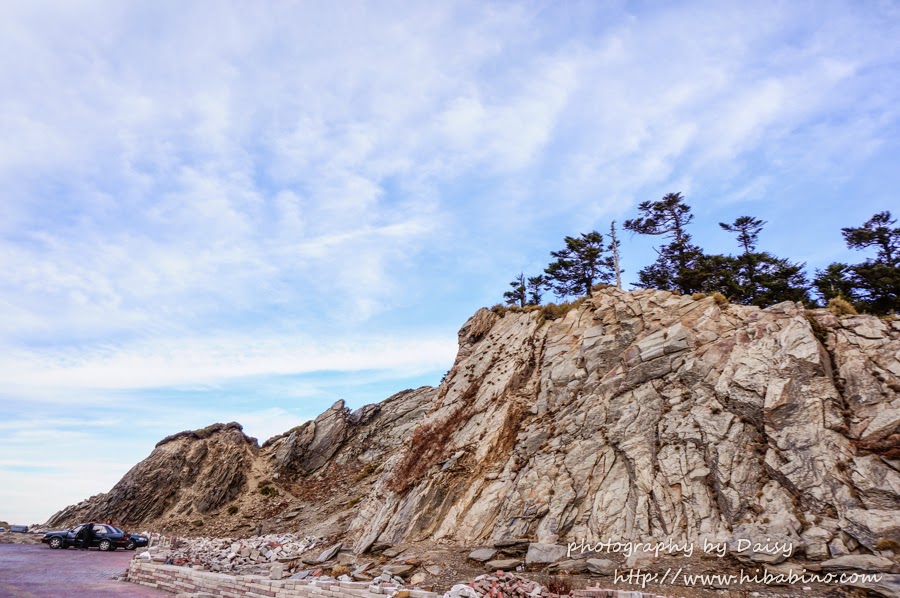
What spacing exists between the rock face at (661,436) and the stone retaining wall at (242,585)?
23.0ft

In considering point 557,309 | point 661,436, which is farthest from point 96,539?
point 661,436

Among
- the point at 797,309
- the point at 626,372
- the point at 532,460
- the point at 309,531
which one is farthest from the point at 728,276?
the point at 309,531

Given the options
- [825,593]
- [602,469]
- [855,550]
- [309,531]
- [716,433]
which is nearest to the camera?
[825,593]

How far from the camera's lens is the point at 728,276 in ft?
125

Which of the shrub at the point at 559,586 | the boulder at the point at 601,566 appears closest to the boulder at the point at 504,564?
the shrub at the point at 559,586

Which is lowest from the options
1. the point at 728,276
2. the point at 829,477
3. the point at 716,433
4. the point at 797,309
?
the point at 829,477

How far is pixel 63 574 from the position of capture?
64.4ft

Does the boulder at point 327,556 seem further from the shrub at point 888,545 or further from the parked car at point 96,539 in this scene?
the shrub at point 888,545

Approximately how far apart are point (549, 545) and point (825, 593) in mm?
8302

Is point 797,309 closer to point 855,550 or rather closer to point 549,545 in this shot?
point 855,550

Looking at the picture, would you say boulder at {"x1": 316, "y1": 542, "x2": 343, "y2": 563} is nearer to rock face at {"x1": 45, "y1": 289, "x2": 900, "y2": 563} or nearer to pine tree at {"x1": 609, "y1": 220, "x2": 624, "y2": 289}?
rock face at {"x1": 45, "y1": 289, "x2": 900, "y2": 563}

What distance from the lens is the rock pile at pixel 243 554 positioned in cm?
2233

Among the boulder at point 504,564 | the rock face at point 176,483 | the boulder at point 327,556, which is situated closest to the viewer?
the boulder at point 504,564

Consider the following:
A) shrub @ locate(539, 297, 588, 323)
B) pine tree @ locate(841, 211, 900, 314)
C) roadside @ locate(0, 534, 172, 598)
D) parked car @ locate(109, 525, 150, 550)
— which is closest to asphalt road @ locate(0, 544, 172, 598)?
roadside @ locate(0, 534, 172, 598)
